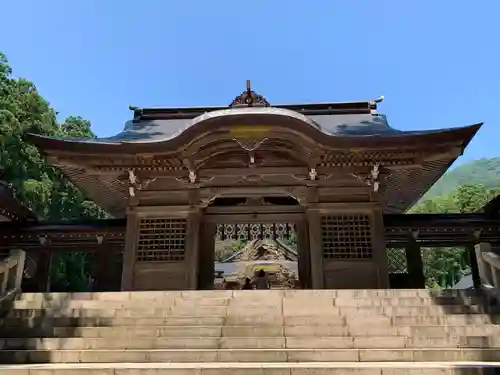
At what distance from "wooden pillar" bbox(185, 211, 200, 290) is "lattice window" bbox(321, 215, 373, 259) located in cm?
315

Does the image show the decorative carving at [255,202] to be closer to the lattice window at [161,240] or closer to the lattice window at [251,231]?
the lattice window at [251,231]

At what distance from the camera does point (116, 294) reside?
768 cm

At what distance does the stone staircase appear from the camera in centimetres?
504

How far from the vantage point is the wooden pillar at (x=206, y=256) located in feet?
36.6

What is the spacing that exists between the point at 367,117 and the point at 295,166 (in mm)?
4147

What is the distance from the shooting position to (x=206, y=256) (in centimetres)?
1148

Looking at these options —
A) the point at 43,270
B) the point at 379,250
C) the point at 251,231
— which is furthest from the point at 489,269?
the point at 43,270

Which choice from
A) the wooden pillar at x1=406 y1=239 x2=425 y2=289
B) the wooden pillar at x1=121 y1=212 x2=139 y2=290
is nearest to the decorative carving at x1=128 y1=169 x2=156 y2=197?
the wooden pillar at x1=121 y1=212 x2=139 y2=290

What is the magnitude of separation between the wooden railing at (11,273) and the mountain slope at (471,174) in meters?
126

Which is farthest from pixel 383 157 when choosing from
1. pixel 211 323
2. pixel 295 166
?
pixel 211 323

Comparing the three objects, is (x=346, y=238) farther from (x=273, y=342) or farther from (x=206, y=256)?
(x=273, y=342)

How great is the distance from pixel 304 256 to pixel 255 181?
2.39 m

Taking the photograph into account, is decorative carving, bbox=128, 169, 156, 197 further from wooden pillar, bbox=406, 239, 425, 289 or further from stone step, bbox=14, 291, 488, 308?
wooden pillar, bbox=406, 239, 425, 289

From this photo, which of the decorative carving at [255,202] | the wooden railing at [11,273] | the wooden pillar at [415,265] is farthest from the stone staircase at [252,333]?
the wooden pillar at [415,265]
